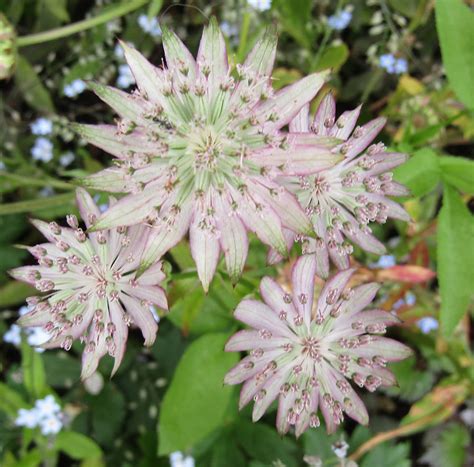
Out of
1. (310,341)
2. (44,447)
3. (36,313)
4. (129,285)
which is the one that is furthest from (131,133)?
(44,447)

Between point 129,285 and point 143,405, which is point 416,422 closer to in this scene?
point 143,405

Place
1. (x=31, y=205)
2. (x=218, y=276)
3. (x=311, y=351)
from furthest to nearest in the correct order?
(x=31, y=205)
(x=218, y=276)
(x=311, y=351)

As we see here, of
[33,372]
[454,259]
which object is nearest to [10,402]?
[33,372]

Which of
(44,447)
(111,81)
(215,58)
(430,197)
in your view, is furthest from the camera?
(111,81)

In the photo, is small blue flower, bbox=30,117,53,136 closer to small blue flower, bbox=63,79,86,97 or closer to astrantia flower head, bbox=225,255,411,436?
small blue flower, bbox=63,79,86,97

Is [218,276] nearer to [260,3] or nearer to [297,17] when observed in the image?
[260,3]

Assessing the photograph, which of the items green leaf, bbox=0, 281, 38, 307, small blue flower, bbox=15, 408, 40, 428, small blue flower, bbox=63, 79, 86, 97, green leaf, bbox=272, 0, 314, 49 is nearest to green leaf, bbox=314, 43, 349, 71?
green leaf, bbox=272, 0, 314, 49

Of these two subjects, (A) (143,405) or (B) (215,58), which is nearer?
(B) (215,58)
